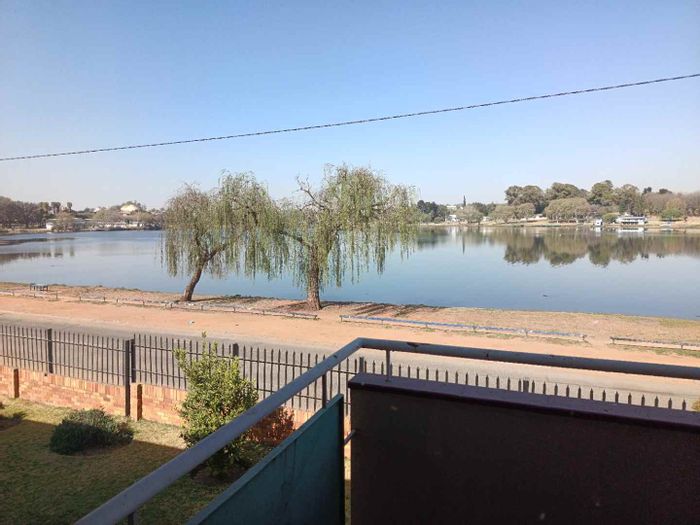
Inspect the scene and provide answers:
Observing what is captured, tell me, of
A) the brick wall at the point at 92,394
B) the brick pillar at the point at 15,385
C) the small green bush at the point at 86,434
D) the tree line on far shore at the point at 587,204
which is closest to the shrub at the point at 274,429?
the brick wall at the point at 92,394

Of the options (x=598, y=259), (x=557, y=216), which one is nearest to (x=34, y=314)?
(x=598, y=259)

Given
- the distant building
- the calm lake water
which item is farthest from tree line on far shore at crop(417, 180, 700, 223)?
the calm lake water

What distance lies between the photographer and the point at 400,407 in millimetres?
2447

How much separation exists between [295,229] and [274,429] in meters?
15.8

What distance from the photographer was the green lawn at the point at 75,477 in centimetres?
540

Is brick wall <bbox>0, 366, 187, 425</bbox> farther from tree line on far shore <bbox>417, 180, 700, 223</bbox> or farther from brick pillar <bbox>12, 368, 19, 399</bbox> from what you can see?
tree line on far shore <bbox>417, 180, 700, 223</bbox>

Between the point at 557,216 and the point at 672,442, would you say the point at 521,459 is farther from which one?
the point at 557,216

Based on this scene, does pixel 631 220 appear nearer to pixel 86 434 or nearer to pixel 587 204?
pixel 587 204

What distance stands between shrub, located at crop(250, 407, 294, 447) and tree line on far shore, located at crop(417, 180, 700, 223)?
118 m

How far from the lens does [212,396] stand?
6457mm

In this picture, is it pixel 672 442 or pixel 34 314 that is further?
pixel 34 314

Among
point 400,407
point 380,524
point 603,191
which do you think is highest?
point 603,191

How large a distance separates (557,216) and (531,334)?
139m

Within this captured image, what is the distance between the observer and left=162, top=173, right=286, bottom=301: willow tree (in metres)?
22.3
